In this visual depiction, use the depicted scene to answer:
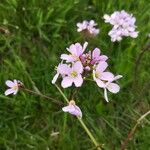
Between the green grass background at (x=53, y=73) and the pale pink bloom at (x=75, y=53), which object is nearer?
the pale pink bloom at (x=75, y=53)

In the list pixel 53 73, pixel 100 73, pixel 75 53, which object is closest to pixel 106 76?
pixel 100 73

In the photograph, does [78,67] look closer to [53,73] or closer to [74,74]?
[74,74]

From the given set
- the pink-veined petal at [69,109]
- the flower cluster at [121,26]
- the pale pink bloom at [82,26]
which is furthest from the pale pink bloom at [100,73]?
the pale pink bloom at [82,26]

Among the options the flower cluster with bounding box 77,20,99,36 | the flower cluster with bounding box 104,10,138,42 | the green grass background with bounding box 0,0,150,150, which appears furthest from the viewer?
the flower cluster with bounding box 77,20,99,36

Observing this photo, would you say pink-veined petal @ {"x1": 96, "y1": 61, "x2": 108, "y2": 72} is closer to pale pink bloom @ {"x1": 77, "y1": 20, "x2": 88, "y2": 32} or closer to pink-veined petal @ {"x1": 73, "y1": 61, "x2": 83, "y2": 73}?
pink-veined petal @ {"x1": 73, "y1": 61, "x2": 83, "y2": 73}

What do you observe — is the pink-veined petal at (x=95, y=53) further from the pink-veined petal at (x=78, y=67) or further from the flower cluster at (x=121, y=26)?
the flower cluster at (x=121, y=26)

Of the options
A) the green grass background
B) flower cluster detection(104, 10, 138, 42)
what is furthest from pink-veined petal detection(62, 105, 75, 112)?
flower cluster detection(104, 10, 138, 42)
